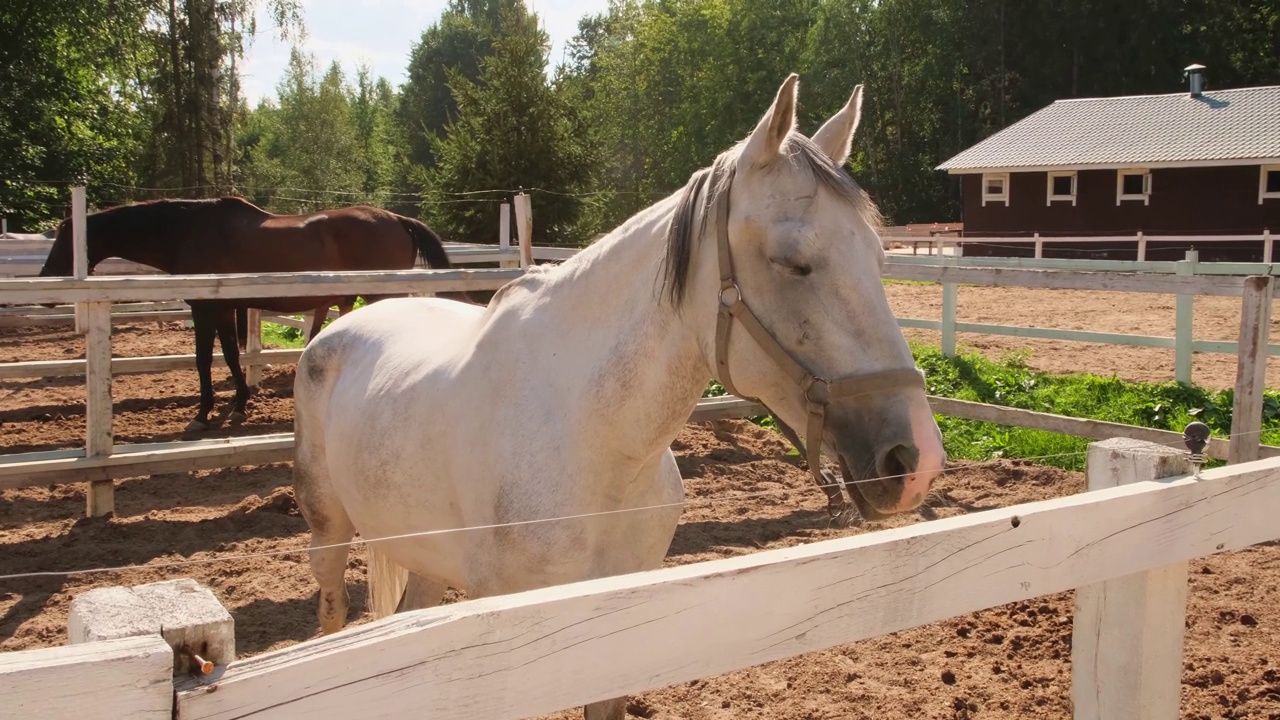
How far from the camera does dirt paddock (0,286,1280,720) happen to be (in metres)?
3.42

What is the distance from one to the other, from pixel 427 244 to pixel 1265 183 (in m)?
24.0

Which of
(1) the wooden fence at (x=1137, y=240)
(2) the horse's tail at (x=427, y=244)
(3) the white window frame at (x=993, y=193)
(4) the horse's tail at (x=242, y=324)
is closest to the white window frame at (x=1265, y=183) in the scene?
(1) the wooden fence at (x=1137, y=240)

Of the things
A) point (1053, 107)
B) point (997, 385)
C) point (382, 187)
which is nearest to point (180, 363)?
point (997, 385)

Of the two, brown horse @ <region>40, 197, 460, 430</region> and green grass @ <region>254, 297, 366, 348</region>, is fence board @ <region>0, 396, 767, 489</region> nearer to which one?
brown horse @ <region>40, 197, 460, 430</region>

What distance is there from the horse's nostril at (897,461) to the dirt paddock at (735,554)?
2.37 ft

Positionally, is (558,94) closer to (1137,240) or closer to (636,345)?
(1137,240)

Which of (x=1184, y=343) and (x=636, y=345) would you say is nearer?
(x=636, y=345)

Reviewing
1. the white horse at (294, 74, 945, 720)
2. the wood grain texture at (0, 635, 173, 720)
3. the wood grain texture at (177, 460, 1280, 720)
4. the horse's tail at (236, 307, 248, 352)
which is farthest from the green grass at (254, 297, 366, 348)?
the wood grain texture at (0, 635, 173, 720)

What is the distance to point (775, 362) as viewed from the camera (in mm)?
1947

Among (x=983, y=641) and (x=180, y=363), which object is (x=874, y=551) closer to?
(x=983, y=641)

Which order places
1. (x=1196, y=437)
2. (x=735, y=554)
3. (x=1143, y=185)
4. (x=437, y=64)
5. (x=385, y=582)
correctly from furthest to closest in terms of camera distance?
1. (x=437, y=64)
2. (x=1143, y=185)
3. (x=735, y=554)
4. (x=385, y=582)
5. (x=1196, y=437)

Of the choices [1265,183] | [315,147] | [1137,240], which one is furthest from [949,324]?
[315,147]

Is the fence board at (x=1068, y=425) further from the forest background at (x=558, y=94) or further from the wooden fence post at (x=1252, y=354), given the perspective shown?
the forest background at (x=558, y=94)

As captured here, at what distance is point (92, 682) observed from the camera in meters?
1.00
